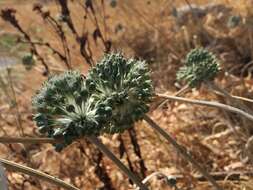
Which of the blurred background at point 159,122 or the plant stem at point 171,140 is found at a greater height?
the blurred background at point 159,122

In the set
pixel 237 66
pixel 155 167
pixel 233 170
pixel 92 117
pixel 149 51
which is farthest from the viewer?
pixel 149 51

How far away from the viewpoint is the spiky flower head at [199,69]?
141 centimetres

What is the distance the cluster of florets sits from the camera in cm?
96

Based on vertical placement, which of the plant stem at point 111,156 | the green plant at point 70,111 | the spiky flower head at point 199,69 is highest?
the spiky flower head at point 199,69

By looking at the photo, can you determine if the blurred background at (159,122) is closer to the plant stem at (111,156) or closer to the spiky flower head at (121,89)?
the spiky flower head at (121,89)

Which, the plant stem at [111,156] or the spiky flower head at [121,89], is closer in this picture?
the plant stem at [111,156]

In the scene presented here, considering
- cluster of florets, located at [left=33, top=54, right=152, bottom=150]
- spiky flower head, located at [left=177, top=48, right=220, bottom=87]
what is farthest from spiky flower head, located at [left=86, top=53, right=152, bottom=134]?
spiky flower head, located at [left=177, top=48, right=220, bottom=87]

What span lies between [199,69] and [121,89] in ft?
1.45

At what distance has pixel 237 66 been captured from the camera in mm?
3092

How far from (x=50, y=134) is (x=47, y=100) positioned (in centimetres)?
6

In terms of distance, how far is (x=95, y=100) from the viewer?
1.01 meters

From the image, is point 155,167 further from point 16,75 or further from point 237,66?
point 16,75

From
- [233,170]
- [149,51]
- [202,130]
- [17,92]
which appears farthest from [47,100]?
[149,51]

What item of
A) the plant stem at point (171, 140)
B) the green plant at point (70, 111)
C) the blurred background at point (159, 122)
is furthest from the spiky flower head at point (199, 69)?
the green plant at point (70, 111)
